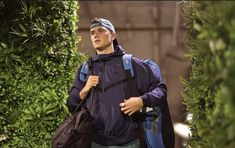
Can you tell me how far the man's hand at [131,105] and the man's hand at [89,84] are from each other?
0.94 ft

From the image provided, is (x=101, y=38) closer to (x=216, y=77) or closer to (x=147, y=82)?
(x=147, y=82)

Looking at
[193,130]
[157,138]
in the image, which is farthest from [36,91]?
[193,130]

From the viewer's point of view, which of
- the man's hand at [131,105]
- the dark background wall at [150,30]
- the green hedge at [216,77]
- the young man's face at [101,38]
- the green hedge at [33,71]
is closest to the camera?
the green hedge at [216,77]

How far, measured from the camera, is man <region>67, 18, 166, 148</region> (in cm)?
326

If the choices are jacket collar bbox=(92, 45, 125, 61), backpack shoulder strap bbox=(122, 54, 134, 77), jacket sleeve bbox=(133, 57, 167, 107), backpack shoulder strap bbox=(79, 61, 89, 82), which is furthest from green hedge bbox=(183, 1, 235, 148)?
backpack shoulder strap bbox=(79, 61, 89, 82)

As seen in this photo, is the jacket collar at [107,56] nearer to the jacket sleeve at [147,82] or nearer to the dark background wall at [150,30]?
the jacket sleeve at [147,82]

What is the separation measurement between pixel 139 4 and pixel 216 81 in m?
11.5

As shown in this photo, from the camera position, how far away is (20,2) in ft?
14.5

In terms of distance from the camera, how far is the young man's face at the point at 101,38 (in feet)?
11.2

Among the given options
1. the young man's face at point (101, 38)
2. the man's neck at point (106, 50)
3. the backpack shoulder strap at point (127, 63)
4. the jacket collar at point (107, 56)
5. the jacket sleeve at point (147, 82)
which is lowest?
the jacket sleeve at point (147, 82)

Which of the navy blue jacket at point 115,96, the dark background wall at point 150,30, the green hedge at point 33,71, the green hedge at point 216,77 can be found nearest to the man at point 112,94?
the navy blue jacket at point 115,96

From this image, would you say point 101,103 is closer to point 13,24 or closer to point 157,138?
point 157,138

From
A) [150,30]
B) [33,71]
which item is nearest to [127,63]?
[33,71]

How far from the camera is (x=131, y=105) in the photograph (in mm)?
3184
